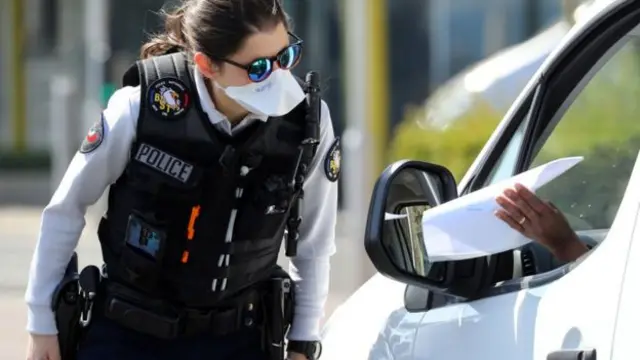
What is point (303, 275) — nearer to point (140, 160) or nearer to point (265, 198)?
point (265, 198)

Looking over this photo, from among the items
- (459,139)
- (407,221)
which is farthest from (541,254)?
(459,139)

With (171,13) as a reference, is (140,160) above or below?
below

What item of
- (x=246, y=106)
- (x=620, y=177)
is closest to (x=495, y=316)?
(x=620, y=177)

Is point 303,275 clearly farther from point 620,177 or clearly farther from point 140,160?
point 620,177

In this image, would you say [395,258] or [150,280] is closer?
[395,258]

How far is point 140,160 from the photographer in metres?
2.87

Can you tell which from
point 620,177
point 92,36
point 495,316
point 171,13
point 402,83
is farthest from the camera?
point 92,36

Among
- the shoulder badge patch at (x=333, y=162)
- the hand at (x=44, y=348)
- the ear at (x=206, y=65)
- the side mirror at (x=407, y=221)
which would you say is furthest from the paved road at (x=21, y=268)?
the side mirror at (x=407, y=221)

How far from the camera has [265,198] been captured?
295 centimetres

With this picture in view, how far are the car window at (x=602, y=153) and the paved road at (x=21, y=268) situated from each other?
16.1ft

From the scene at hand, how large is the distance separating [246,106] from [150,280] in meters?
0.48

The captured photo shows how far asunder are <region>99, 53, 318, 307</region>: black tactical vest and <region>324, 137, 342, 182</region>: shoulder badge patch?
0.10 meters

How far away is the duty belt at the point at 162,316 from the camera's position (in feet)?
9.65

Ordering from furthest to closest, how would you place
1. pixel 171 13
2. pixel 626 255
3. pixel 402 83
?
pixel 402 83 < pixel 171 13 < pixel 626 255
